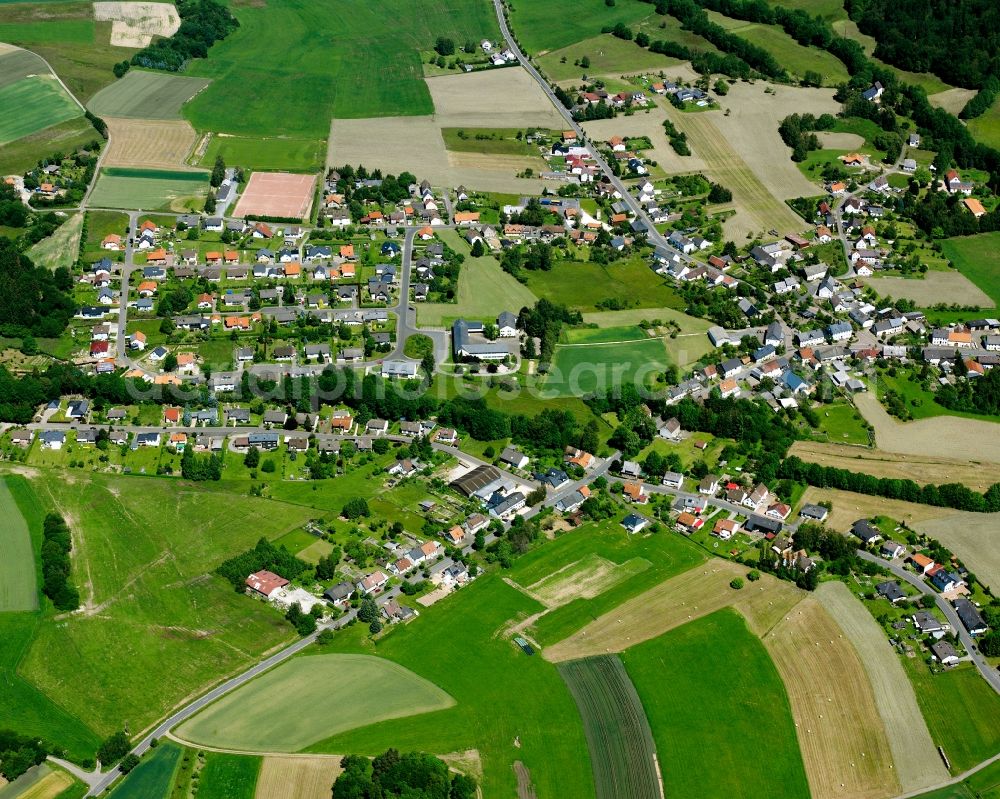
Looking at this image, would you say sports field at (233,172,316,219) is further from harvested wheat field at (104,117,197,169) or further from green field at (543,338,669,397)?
green field at (543,338,669,397)

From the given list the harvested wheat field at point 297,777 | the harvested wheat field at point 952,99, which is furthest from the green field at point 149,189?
A: the harvested wheat field at point 952,99

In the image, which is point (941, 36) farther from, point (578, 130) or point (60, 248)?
point (60, 248)

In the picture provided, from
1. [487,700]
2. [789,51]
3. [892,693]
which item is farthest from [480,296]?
[789,51]

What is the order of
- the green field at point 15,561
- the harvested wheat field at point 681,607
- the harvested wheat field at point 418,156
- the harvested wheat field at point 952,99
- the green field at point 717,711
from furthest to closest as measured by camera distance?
the harvested wheat field at point 952,99, the harvested wheat field at point 418,156, the green field at point 15,561, the harvested wheat field at point 681,607, the green field at point 717,711

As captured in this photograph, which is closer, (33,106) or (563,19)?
(33,106)

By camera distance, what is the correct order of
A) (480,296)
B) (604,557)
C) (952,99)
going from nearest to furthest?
1. (604,557)
2. (480,296)
3. (952,99)

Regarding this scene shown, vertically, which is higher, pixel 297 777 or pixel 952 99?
pixel 952 99

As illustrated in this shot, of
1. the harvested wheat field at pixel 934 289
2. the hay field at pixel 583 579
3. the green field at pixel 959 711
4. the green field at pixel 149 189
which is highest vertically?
the harvested wheat field at pixel 934 289

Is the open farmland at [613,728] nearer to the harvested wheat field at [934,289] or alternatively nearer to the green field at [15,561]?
the green field at [15,561]
